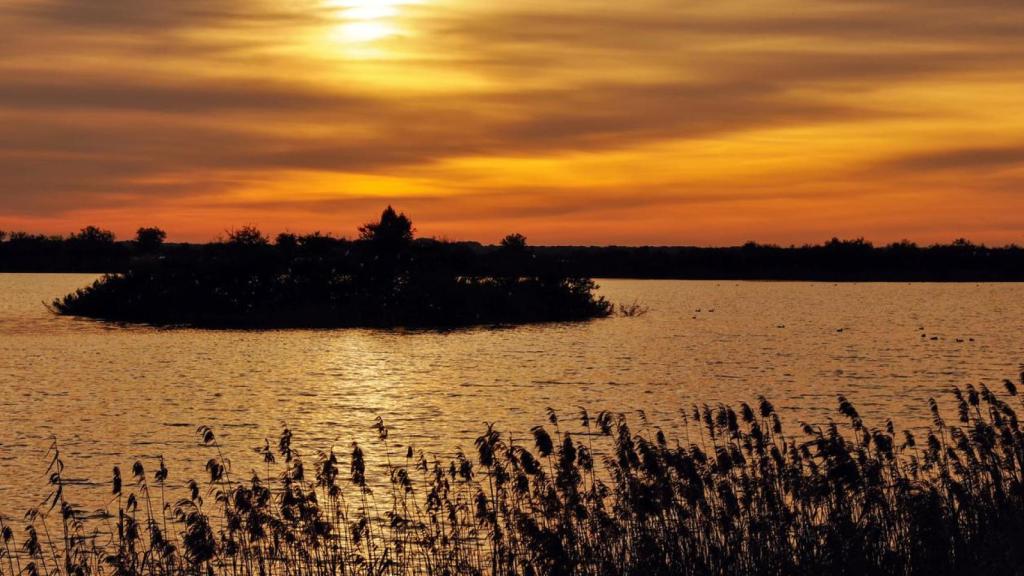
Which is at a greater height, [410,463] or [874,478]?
[874,478]

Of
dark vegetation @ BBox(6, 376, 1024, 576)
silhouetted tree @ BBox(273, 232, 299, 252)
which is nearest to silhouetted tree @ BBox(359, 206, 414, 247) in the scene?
silhouetted tree @ BBox(273, 232, 299, 252)

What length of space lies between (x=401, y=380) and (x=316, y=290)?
44.1 metres

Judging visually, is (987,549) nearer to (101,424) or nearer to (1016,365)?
(101,424)

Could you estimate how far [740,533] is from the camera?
15844 mm

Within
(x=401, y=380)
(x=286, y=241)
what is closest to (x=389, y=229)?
(x=286, y=241)

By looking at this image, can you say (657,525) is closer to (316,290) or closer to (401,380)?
(401,380)

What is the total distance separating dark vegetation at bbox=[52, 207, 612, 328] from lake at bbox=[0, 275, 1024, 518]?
4.85 meters

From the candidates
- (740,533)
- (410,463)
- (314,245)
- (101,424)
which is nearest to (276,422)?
(101,424)

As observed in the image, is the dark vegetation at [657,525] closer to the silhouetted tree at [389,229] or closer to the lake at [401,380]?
the lake at [401,380]

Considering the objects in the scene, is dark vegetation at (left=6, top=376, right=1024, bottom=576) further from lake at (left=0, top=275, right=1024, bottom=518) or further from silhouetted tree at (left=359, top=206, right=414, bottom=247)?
silhouetted tree at (left=359, top=206, right=414, bottom=247)

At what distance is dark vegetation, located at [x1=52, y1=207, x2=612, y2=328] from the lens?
93.4 m

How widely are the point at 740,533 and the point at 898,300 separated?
523 feet

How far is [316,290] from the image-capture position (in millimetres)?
95750

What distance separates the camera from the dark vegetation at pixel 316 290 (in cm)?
9344
